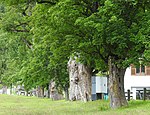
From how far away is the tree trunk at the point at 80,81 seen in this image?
99.6 ft

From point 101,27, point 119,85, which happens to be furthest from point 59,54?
point 101,27

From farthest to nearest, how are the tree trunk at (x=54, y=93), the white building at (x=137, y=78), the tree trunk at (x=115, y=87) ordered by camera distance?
the white building at (x=137, y=78)
the tree trunk at (x=54, y=93)
the tree trunk at (x=115, y=87)

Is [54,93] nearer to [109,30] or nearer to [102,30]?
[109,30]

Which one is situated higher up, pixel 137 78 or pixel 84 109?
pixel 137 78

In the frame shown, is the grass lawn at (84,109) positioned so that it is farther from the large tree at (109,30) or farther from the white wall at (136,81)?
the white wall at (136,81)

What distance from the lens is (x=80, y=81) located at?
3197cm

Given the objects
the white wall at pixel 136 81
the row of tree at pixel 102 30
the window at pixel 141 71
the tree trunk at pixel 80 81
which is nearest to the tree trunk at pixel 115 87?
the row of tree at pixel 102 30

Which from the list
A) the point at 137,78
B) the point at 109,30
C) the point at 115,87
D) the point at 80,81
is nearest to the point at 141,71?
the point at 137,78

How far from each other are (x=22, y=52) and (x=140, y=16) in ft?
106

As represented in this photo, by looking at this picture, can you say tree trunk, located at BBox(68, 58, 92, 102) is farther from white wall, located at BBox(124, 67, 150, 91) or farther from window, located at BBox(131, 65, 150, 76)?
white wall, located at BBox(124, 67, 150, 91)

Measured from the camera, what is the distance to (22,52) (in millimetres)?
49344

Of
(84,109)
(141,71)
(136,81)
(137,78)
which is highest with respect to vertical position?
(141,71)

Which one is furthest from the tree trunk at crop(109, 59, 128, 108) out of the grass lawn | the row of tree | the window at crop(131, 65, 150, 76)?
the window at crop(131, 65, 150, 76)

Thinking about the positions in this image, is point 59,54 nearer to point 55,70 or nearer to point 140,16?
point 140,16
